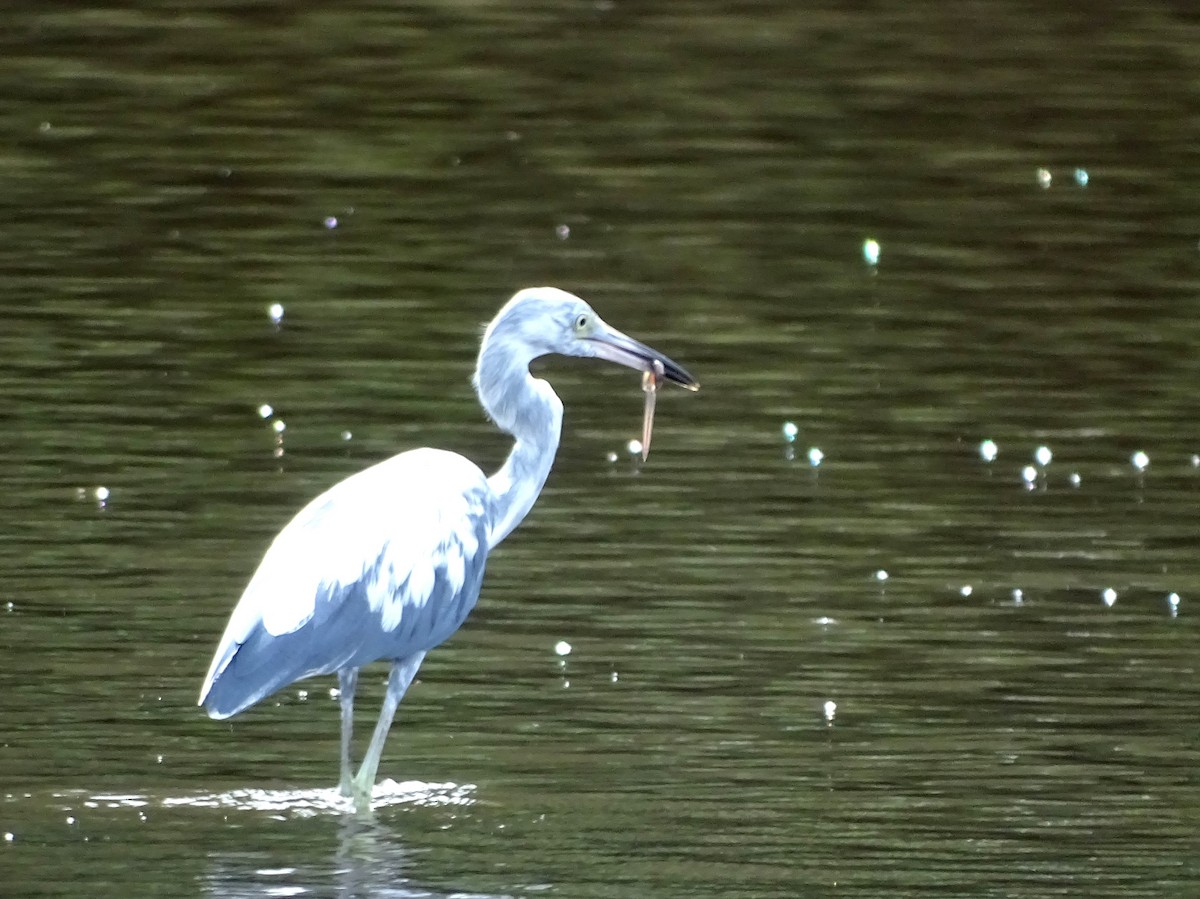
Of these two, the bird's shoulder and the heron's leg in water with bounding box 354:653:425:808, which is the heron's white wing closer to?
the bird's shoulder

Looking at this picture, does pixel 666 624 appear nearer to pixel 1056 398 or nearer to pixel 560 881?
pixel 560 881

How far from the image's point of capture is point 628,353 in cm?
912

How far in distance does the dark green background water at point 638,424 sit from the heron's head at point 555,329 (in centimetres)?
104

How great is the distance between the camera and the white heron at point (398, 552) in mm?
7926

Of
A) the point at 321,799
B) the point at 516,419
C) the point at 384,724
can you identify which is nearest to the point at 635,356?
the point at 516,419

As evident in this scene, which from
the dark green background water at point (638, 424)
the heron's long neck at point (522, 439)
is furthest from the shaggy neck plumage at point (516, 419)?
the dark green background water at point (638, 424)

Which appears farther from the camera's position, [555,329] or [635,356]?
[635,356]

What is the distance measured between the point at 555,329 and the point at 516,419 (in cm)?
33

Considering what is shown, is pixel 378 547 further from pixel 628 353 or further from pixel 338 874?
pixel 338 874

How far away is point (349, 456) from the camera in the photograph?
11812 millimetres

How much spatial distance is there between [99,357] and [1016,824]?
6.49 m

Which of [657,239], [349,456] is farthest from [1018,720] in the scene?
[657,239]

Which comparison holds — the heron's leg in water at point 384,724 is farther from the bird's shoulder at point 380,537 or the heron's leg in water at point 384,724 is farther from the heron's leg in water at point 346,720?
the bird's shoulder at point 380,537

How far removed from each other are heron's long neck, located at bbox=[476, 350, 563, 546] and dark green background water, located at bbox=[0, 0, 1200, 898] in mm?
544
